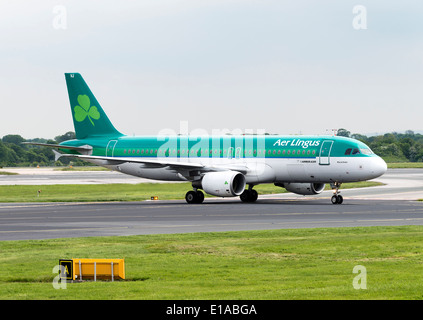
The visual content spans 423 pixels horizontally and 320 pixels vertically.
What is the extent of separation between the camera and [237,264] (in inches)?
862

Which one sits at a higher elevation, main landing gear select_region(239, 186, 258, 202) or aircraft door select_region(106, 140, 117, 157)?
aircraft door select_region(106, 140, 117, 157)

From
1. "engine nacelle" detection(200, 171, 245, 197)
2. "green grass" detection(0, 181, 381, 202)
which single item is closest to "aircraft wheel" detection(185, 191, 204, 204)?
"engine nacelle" detection(200, 171, 245, 197)

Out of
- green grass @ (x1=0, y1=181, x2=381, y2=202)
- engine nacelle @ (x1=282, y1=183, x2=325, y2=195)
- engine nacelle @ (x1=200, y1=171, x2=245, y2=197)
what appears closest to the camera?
engine nacelle @ (x1=200, y1=171, x2=245, y2=197)

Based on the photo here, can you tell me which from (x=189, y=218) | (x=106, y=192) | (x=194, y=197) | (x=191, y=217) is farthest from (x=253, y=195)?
(x=106, y=192)

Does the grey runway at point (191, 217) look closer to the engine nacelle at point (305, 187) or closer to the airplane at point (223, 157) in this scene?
the engine nacelle at point (305, 187)

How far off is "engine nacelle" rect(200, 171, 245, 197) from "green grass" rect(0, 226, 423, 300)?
1873cm

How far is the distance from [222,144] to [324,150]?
8187mm

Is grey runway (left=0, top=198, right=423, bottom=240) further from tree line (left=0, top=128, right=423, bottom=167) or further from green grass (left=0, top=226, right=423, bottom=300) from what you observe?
tree line (left=0, top=128, right=423, bottom=167)

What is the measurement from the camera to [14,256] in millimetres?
24047

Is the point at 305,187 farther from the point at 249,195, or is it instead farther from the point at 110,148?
the point at 110,148

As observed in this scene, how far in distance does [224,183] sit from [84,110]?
55.6 ft

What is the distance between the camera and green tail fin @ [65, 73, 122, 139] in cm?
6125
